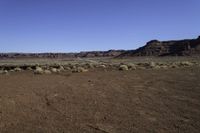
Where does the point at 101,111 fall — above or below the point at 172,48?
below

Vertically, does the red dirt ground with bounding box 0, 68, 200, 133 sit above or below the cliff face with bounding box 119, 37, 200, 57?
below

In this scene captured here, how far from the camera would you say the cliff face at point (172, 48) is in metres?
126

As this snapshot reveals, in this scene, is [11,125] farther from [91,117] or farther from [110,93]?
[110,93]

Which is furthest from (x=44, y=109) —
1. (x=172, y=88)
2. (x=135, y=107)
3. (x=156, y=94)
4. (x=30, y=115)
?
(x=172, y=88)

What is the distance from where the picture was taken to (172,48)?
146625 millimetres

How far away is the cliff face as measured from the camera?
412ft

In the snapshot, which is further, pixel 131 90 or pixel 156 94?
pixel 131 90

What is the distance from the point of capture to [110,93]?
16.3 m

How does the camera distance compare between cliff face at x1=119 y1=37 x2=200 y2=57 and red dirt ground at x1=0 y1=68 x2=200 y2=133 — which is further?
cliff face at x1=119 y1=37 x2=200 y2=57

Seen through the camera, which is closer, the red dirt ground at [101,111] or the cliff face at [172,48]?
the red dirt ground at [101,111]

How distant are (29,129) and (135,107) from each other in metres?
4.77

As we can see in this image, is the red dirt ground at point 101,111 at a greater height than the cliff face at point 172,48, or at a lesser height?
lesser

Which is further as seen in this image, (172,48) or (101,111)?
(172,48)

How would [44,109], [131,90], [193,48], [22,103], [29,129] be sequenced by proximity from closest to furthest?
[29,129]
[44,109]
[22,103]
[131,90]
[193,48]
